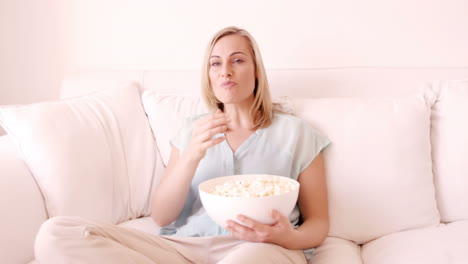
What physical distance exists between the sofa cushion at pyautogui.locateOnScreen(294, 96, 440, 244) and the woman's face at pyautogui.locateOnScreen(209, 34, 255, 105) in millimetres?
358

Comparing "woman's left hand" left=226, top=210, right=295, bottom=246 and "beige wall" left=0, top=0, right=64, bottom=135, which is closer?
"woman's left hand" left=226, top=210, right=295, bottom=246

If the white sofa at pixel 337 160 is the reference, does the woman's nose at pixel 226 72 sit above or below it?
above

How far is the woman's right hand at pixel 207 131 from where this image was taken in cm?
153

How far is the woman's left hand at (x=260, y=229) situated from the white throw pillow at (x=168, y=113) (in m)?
0.66

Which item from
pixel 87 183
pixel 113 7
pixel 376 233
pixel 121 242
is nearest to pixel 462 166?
pixel 376 233

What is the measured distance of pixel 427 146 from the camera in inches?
71.3

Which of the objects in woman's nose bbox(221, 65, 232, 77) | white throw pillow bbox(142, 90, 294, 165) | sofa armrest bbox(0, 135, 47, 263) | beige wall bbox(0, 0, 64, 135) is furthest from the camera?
beige wall bbox(0, 0, 64, 135)

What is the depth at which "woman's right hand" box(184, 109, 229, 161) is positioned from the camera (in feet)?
5.02

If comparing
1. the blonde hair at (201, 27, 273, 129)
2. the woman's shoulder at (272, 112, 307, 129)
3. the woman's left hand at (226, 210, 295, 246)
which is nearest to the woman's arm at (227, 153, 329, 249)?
the woman's left hand at (226, 210, 295, 246)

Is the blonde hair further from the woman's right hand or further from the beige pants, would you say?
the beige pants

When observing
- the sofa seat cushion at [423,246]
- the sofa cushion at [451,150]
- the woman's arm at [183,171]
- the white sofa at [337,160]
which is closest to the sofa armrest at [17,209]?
the white sofa at [337,160]

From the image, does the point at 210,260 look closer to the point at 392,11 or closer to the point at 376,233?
the point at 376,233

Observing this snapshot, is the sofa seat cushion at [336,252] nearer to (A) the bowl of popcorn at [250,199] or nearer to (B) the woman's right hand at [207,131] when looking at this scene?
(A) the bowl of popcorn at [250,199]

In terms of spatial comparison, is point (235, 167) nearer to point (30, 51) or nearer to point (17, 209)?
point (17, 209)
